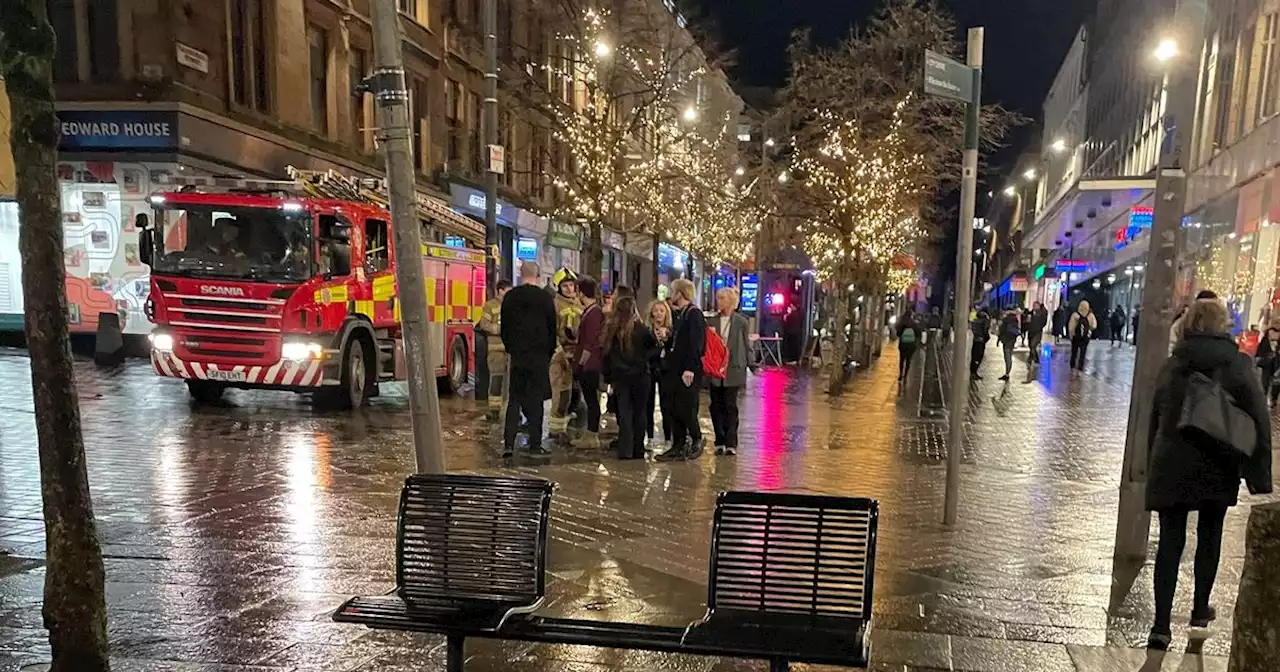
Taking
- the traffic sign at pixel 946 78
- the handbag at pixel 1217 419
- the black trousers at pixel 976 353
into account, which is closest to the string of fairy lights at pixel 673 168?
the black trousers at pixel 976 353

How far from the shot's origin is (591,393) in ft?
32.2

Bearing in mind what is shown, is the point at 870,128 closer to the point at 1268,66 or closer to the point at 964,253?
the point at 1268,66

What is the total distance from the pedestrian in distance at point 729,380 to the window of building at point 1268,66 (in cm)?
1590

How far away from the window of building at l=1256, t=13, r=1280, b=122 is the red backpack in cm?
1642

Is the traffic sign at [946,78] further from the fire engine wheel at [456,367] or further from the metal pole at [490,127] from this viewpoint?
the metal pole at [490,127]

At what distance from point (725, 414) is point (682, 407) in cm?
76

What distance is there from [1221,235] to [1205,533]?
2146 centimetres

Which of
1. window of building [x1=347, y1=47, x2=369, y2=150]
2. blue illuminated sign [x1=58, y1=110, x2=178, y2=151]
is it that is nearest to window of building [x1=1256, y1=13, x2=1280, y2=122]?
window of building [x1=347, y1=47, x2=369, y2=150]

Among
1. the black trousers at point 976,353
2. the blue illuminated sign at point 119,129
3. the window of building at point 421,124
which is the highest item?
the window of building at point 421,124

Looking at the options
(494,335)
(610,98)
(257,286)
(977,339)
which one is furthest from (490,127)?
(977,339)

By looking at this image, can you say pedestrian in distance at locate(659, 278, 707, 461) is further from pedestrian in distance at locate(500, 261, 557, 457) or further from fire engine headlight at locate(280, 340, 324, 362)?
fire engine headlight at locate(280, 340, 324, 362)

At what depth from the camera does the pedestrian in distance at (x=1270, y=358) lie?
15.0 meters

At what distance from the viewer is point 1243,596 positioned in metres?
2.71

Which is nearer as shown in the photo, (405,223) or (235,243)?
(405,223)
